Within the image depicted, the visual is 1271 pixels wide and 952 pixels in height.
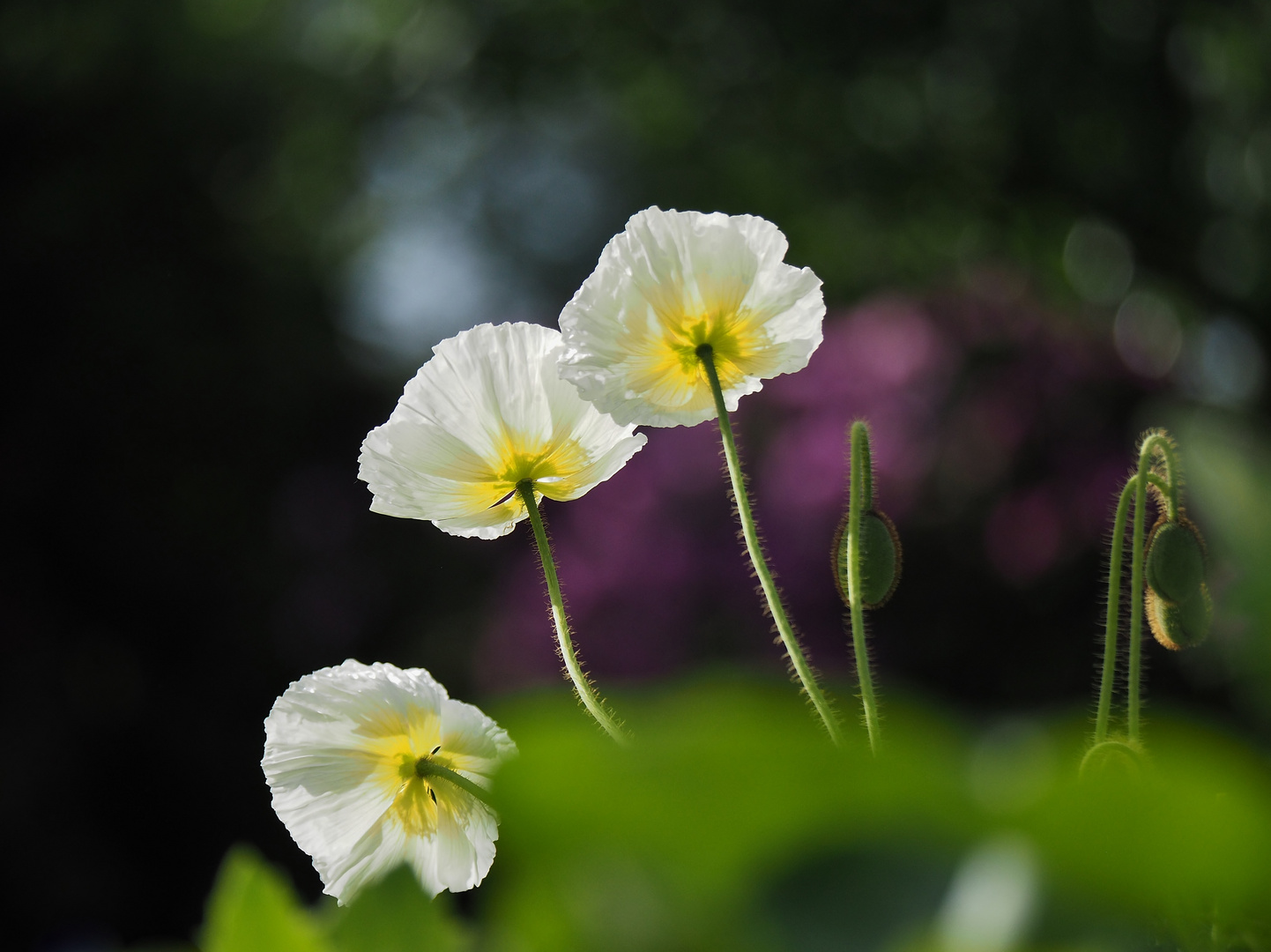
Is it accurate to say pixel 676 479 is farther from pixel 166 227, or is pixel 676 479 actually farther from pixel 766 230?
pixel 766 230

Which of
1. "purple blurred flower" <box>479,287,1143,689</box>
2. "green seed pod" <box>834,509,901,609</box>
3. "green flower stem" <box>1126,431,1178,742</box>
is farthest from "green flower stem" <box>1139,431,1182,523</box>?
"purple blurred flower" <box>479,287,1143,689</box>

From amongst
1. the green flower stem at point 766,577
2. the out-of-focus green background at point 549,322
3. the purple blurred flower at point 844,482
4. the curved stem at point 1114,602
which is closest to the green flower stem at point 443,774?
the green flower stem at point 766,577

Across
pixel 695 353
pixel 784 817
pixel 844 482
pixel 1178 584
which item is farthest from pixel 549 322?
pixel 784 817

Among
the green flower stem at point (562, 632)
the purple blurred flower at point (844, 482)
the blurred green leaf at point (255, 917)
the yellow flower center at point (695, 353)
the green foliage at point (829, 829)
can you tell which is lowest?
the blurred green leaf at point (255, 917)

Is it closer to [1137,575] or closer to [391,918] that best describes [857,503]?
[1137,575]

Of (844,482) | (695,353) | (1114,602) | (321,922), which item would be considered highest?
(844,482)

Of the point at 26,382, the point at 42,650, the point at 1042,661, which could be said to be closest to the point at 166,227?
the point at 26,382

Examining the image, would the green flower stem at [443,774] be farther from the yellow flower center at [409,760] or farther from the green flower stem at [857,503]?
the green flower stem at [857,503]
